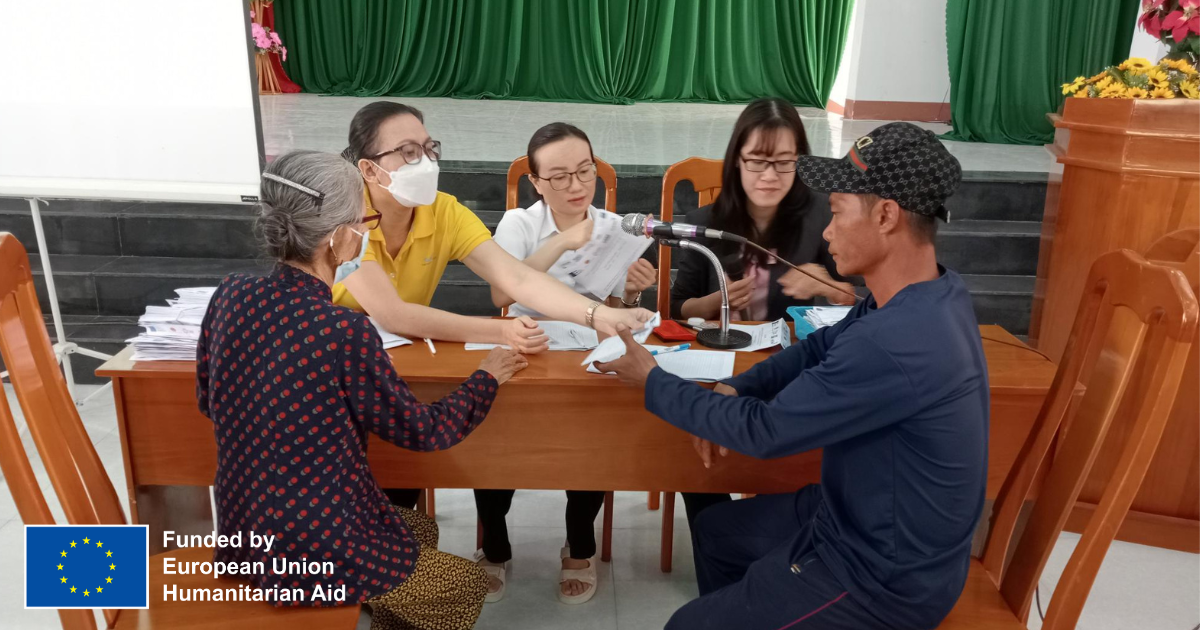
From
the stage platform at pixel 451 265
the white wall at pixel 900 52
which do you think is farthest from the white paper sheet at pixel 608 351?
the white wall at pixel 900 52

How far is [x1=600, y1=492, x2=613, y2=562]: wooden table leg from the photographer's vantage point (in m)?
2.11

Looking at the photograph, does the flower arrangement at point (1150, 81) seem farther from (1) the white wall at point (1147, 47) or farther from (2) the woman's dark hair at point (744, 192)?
(1) the white wall at point (1147, 47)

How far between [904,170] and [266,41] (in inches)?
261

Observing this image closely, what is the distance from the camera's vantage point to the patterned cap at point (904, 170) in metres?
1.24

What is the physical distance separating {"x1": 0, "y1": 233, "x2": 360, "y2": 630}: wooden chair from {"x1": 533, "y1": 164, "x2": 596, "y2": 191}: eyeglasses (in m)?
1.14

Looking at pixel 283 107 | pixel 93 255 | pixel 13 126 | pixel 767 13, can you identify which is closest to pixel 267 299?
pixel 13 126

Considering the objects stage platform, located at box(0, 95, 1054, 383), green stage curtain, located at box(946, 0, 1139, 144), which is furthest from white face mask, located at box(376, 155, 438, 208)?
green stage curtain, located at box(946, 0, 1139, 144)

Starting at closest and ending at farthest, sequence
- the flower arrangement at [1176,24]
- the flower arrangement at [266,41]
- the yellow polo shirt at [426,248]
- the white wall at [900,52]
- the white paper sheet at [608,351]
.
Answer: the white paper sheet at [608,351] → the yellow polo shirt at [426,248] → the flower arrangement at [1176,24] → the white wall at [900,52] → the flower arrangement at [266,41]

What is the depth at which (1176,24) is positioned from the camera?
238 cm

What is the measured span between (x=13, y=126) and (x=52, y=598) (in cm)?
187

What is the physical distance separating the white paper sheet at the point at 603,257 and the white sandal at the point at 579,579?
0.64m

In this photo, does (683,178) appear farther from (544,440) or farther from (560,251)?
(544,440)

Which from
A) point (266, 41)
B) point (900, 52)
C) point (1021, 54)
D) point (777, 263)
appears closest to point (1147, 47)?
point (1021, 54)

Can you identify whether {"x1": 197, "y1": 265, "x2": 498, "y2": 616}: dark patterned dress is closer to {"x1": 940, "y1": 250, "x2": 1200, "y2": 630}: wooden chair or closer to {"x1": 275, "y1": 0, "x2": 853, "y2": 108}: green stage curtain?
{"x1": 940, "y1": 250, "x2": 1200, "y2": 630}: wooden chair
